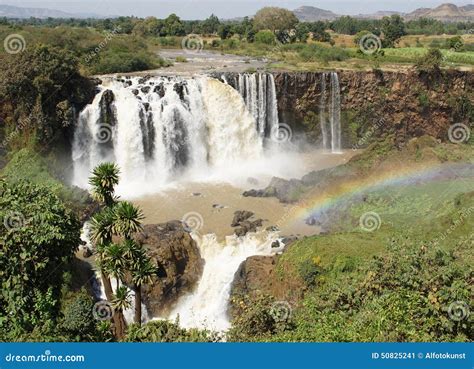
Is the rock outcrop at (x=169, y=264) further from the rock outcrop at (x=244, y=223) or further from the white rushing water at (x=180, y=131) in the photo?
the white rushing water at (x=180, y=131)

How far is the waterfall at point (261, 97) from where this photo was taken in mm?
35844

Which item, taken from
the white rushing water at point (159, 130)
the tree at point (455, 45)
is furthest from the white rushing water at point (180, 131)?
the tree at point (455, 45)

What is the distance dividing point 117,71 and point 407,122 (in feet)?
71.3

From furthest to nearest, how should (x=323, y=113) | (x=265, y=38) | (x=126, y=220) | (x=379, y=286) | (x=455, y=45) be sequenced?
(x=265, y=38) → (x=455, y=45) → (x=323, y=113) → (x=126, y=220) → (x=379, y=286)

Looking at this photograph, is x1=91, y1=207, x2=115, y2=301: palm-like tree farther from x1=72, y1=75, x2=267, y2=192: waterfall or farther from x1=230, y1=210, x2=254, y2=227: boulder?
x1=72, y1=75, x2=267, y2=192: waterfall

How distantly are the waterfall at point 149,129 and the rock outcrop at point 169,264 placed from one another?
832 cm

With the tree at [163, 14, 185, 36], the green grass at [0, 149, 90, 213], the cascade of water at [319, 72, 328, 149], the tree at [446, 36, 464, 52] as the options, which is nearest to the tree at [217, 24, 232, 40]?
the tree at [163, 14, 185, 36]

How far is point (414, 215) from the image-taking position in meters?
25.0

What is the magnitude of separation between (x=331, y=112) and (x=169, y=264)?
21.4m

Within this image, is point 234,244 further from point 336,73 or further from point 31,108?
point 336,73

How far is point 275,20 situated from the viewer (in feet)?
249

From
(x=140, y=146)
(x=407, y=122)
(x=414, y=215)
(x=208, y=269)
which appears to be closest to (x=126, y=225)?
(x=208, y=269)

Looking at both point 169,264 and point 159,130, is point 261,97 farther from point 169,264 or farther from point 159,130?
point 169,264

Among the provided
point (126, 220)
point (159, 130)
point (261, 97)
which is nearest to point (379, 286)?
point (126, 220)
